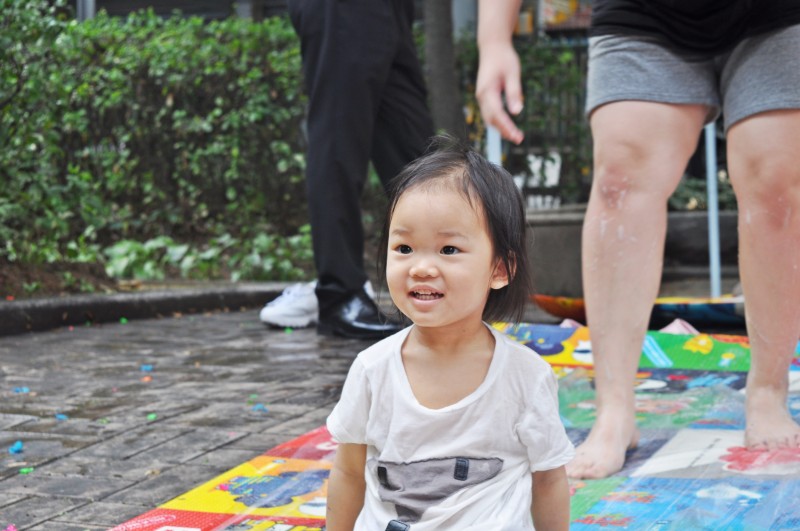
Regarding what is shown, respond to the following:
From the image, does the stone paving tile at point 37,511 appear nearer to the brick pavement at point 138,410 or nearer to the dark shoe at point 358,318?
the brick pavement at point 138,410

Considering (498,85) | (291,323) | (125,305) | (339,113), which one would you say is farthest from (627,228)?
(125,305)

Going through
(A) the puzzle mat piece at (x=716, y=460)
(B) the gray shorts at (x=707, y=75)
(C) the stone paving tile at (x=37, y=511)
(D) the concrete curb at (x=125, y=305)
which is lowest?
(D) the concrete curb at (x=125, y=305)

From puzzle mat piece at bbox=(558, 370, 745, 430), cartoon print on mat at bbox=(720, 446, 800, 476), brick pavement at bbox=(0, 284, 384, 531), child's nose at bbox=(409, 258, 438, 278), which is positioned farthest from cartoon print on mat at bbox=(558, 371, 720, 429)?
child's nose at bbox=(409, 258, 438, 278)

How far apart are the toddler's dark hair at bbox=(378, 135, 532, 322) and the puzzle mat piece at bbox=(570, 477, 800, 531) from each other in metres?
0.46

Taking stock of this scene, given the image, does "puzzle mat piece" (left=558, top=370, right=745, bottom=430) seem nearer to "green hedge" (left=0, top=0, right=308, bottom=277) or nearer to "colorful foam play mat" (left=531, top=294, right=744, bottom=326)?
"colorful foam play mat" (left=531, top=294, right=744, bottom=326)

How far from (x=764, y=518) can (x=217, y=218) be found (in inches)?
280

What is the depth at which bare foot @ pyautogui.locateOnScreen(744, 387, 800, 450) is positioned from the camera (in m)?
2.43

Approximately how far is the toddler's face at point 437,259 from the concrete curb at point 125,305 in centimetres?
375

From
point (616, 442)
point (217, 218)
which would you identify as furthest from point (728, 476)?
point (217, 218)

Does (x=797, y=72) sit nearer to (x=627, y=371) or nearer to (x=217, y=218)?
(x=627, y=371)

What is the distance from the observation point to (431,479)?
1.64m

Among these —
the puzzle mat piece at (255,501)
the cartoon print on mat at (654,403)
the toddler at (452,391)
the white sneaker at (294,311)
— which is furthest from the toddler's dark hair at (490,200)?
the white sneaker at (294,311)

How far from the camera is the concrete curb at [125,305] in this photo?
5.09 meters

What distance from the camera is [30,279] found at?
19.1 ft
